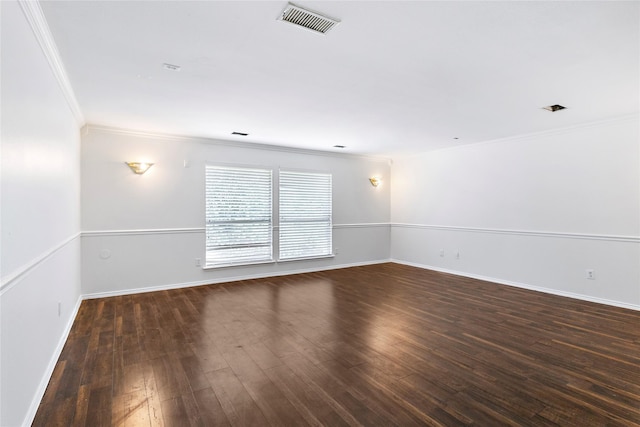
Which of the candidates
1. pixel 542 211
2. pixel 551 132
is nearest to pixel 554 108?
pixel 551 132

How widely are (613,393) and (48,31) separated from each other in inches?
183

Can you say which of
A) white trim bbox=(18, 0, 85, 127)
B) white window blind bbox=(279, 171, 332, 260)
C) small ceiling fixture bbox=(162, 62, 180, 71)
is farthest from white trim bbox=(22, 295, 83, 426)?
white window blind bbox=(279, 171, 332, 260)

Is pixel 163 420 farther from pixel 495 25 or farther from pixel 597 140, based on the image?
pixel 597 140

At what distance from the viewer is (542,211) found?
513cm

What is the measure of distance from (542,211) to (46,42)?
6208 millimetres

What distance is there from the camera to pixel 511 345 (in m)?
3.09

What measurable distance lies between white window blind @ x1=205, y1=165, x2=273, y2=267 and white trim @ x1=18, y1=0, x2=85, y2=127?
2529 mm

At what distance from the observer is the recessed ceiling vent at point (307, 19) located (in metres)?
2.01

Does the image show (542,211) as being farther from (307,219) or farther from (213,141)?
(213,141)

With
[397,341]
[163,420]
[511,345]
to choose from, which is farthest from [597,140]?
[163,420]

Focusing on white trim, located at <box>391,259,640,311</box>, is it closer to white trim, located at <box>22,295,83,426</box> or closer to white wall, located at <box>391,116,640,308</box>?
white wall, located at <box>391,116,640,308</box>

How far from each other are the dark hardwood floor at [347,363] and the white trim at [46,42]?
243 centimetres

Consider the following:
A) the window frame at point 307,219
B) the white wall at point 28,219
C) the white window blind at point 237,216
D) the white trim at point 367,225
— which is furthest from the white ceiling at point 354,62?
the white trim at point 367,225

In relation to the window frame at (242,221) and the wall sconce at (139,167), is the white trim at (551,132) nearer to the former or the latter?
the window frame at (242,221)
